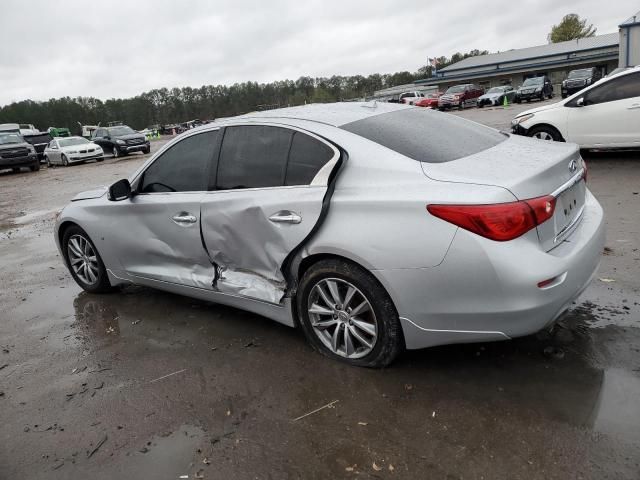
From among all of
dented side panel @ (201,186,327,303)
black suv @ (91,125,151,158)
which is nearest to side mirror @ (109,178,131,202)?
dented side panel @ (201,186,327,303)

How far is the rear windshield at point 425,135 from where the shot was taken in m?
3.14

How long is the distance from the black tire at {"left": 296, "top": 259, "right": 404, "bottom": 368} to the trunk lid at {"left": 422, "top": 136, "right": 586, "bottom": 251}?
705mm

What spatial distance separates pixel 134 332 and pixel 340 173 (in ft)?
7.66

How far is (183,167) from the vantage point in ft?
13.4

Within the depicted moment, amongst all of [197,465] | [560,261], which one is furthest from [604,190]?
[197,465]

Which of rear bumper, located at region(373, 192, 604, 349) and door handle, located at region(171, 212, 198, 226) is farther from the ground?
door handle, located at region(171, 212, 198, 226)

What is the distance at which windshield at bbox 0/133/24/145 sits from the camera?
22638mm

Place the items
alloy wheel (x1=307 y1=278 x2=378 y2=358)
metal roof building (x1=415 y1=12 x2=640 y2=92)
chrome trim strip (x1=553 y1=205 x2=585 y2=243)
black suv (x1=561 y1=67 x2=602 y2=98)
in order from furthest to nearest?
metal roof building (x1=415 y1=12 x2=640 y2=92)
black suv (x1=561 y1=67 x2=602 y2=98)
alloy wheel (x1=307 y1=278 x2=378 y2=358)
chrome trim strip (x1=553 y1=205 x2=585 y2=243)

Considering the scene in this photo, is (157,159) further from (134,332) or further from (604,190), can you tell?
(604,190)

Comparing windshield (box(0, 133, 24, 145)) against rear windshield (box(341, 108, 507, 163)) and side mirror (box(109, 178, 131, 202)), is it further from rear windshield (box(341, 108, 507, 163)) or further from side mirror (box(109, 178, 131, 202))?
rear windshield (box(341, 108, 507, 163))

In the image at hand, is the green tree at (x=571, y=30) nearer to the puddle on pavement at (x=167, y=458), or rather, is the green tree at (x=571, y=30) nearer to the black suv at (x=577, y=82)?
the black suv at (x=577, y=82)

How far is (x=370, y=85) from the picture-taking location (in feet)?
344

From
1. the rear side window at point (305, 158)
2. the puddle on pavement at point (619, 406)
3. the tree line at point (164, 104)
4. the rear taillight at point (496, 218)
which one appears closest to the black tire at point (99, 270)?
the rear side window at point (305, 158)

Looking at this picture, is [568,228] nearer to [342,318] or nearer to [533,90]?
[342,318]
